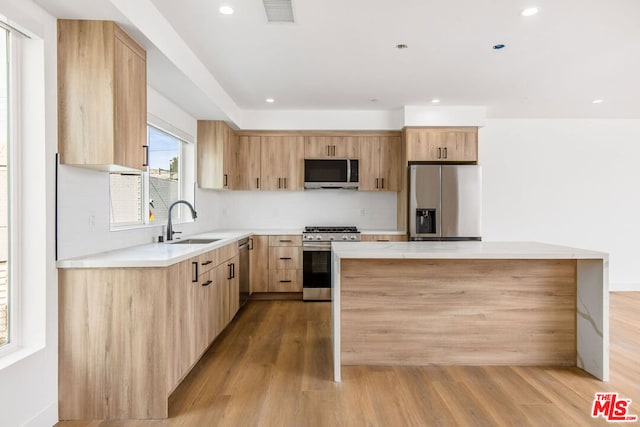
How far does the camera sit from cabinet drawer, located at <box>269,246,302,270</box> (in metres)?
4.73

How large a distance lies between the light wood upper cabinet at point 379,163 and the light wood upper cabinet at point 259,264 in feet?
5.11

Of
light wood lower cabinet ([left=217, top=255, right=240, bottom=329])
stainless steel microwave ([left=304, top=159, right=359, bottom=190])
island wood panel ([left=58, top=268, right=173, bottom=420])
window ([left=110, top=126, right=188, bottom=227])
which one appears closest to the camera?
island wood panel ([left=58, top=268, right=173, bottom=420])

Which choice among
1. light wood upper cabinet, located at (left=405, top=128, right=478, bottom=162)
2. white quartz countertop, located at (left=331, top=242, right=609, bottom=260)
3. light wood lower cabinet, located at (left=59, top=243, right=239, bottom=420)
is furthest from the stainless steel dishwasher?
light wood upper cabinet, located at (left=405, top=128, right=478, bottom=162)

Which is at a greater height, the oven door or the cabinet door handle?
the cabinet door handle

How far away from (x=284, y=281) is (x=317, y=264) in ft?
1.62

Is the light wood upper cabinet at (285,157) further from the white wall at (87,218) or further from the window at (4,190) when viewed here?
the window at (4,190)

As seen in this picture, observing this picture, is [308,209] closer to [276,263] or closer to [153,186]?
[276,263]

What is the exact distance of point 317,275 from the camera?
15.4ft

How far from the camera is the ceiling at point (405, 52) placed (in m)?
2.37

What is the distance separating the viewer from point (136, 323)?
2025 millimetres

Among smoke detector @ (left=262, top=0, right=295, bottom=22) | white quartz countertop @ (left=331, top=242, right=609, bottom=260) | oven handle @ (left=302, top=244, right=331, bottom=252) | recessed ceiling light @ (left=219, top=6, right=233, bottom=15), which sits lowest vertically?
oven handle @ (left=302, top=244, right=331, bottom=252)

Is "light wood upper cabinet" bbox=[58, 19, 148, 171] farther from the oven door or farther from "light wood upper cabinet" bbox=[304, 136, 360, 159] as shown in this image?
"light wood upper cabinet" bbox=[304, 136, 360, 159]

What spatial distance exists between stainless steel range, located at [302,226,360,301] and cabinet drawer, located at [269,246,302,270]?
0.15m

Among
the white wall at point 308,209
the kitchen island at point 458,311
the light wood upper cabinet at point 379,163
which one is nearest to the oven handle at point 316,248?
the white wall at point 308,209
